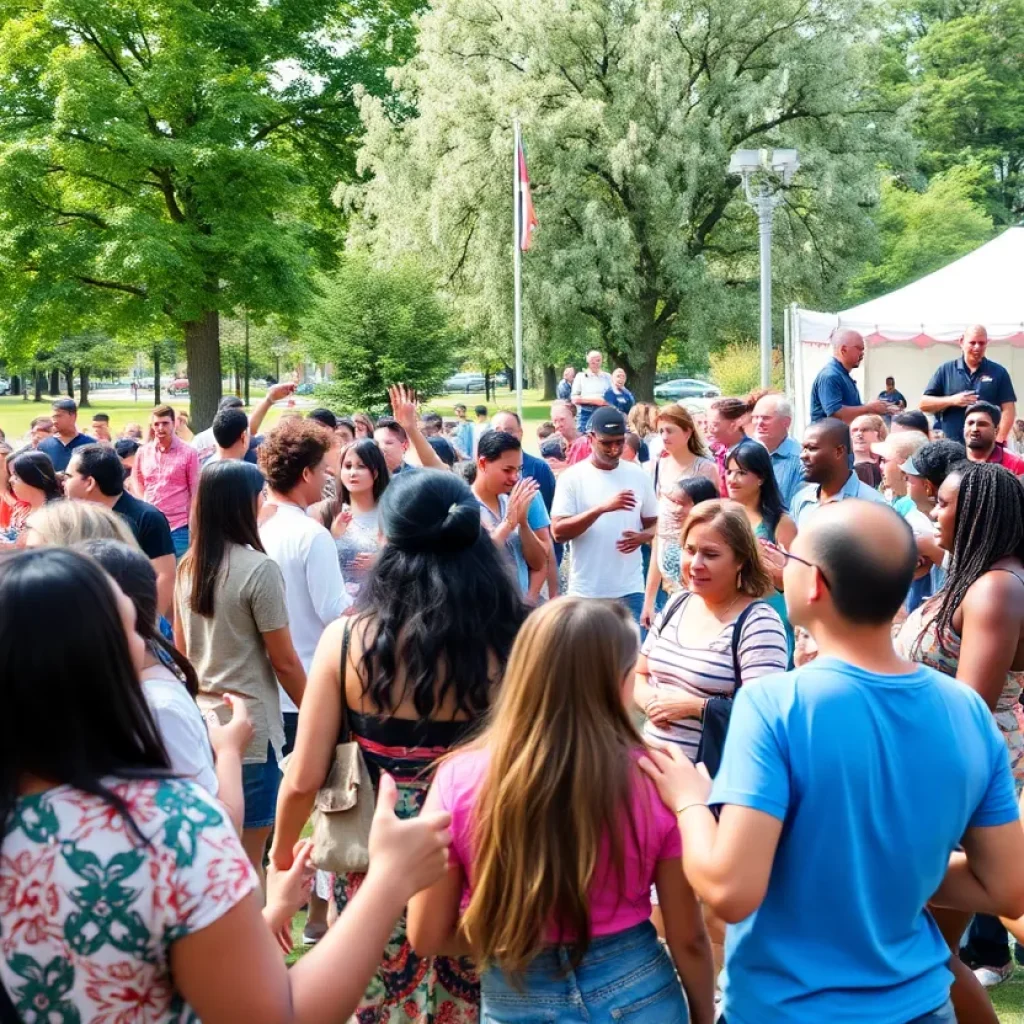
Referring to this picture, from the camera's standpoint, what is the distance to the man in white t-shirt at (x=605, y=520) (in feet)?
24.0

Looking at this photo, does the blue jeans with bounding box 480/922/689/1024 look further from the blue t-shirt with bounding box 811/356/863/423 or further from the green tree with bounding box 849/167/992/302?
the green tree with bounding box 849/167/992/302

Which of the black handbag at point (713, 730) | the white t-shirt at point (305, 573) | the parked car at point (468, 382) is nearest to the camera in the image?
the black handbag at point (713, 730)

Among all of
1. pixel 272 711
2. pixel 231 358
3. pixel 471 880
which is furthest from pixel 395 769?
pixel 231 358

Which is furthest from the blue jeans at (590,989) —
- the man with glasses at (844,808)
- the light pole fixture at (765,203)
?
the light pole fixture at (765,203)

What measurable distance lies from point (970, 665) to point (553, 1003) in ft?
5.86

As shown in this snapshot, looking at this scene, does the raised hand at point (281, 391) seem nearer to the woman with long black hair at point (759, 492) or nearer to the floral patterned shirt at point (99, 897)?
the woman with long black hair at point (759, 492)

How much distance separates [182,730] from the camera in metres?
2.82

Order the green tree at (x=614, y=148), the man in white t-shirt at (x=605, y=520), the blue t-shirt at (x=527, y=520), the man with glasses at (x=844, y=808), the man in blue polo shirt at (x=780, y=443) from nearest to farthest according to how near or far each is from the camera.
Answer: the man with glasses at (x=844, y=808), the blue t-shirt at (x=527, y=520), the man in blue polo shirt at (x=780, y=443), the man in white t-shirt at (x=605, y=520), the green tree at (x=614, y=148)

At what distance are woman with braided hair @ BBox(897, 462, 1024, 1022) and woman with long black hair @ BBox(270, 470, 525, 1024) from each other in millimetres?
1437

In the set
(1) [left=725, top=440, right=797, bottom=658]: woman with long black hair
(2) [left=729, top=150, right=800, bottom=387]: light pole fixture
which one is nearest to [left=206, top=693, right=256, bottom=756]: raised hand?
(1) [left=725, top=440, right=797, bottom=658]: woman with long black hair

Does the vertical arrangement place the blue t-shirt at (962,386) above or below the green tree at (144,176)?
below

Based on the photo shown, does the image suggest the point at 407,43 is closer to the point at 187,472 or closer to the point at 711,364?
the point at 711,364

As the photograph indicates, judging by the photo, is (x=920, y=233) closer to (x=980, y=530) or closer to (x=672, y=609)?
(x=672, y=609)

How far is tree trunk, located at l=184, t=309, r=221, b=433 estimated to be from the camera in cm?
2703
